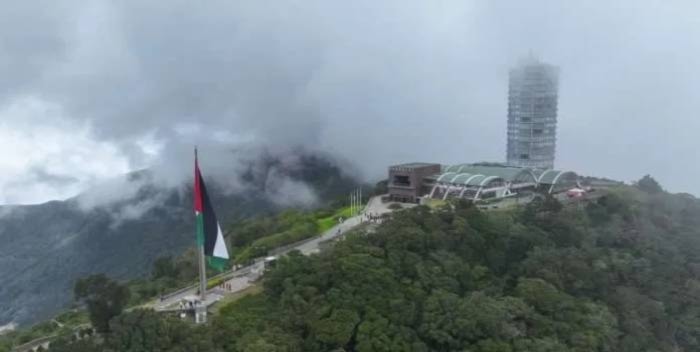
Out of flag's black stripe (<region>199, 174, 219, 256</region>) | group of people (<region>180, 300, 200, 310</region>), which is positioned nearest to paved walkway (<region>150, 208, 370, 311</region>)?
group of people (<region>180, 300, 200, 310</region>)

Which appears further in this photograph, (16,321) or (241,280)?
(16,321)

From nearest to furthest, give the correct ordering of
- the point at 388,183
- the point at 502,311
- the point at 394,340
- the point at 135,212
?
the point at 394,340 → the point at 502,311 → the point at 388,183 → the point at 135,212

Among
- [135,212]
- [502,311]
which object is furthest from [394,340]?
[135,212]

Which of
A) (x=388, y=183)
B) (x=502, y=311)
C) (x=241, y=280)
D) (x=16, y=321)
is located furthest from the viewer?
(x=388, y=183)

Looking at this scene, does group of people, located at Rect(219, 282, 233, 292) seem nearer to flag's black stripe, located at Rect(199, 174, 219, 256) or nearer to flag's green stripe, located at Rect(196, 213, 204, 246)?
flag's black stripe, located at Rect(199, 174, 219, 256)

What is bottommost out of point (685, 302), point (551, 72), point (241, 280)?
point (685, 302)

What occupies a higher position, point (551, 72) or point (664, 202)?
point (551, 72)

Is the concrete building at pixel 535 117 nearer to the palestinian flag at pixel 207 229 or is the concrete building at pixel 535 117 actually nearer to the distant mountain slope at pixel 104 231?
the distant mountain slope at pixel 104 231

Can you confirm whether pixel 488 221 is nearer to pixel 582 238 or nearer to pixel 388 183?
pixel 582 238
